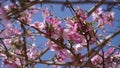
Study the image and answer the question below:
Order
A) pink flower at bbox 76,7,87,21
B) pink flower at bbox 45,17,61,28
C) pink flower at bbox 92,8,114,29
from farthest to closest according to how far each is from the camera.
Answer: pink flower at bbox 92,8,114,29 < pink flower at bbox 76,7,87,21 < pink flower at bbox 45,17,61,28

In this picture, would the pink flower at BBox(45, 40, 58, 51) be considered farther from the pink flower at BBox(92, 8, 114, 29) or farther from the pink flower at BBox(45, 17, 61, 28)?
the pink flower at BBox(92, 8, 114, 29)

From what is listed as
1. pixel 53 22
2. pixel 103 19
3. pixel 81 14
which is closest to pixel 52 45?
pixel 53 22

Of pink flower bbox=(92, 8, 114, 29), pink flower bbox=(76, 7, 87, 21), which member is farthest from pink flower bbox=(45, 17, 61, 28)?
pink flower bbox=(92, 8, 114, 29)

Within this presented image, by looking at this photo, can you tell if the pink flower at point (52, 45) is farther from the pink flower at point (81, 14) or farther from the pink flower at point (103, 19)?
the pink flower at point (103, 19)

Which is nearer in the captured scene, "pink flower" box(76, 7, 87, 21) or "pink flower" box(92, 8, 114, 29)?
"pink flower" box(76, 7, 87, 21)

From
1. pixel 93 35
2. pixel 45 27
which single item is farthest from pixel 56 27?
pixel 93 35

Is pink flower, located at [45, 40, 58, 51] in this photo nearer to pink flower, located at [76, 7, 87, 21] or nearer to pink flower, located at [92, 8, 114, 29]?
pink flower, located at [76, 7, 87, 21]

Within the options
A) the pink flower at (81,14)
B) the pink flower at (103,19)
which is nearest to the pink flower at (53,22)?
the pink flower at (81,14)

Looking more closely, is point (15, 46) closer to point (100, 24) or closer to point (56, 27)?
point (56, 27)

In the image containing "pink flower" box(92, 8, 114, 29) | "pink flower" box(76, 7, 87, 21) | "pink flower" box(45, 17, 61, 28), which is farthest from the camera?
"pink flower" box(92, 8, 114, 29)

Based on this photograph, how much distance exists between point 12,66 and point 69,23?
0.81 meters

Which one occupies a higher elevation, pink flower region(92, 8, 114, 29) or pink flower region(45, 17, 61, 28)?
pink flower region(92, 8, 114, 29)

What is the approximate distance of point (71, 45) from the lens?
2.68 metres

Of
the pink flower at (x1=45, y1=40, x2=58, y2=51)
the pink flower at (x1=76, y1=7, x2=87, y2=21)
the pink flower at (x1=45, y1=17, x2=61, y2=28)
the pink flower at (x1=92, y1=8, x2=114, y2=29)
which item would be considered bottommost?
the pink flower at (x1=45, y1=40, x2=58, y2=51)
